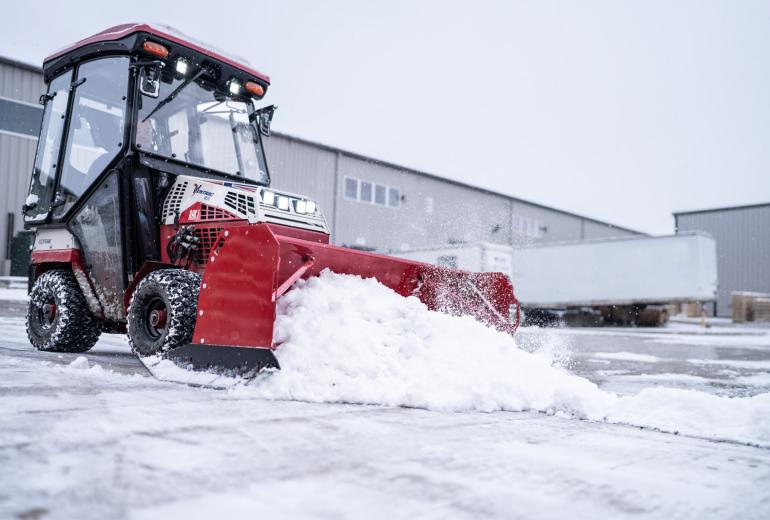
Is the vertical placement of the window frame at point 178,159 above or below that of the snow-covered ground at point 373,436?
above

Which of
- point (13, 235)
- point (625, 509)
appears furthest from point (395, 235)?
point (625, 509)

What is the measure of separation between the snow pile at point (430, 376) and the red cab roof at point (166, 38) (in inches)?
110

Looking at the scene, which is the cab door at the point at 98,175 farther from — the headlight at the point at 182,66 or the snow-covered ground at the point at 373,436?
the snow-covered ground at the point at 373,436

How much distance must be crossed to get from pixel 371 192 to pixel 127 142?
852 inches

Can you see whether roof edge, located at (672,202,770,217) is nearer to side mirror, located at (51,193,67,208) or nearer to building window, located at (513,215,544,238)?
building window, located at (513,215,544,238)

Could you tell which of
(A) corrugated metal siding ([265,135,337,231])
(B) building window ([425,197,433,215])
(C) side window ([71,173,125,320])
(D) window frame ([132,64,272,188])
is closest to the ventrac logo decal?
(D) window frame ([132,64,272,188])

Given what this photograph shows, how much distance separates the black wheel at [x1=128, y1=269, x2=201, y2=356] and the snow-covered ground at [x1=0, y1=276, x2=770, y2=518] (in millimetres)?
298

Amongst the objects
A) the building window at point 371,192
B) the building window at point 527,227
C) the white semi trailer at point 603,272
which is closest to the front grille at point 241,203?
the white semi trailer at point 603,272

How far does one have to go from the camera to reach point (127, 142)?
229 inches

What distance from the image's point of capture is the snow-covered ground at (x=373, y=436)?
81.9 inches

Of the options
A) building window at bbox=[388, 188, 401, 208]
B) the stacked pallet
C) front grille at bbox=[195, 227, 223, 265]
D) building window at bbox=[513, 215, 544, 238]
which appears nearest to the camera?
front grille at bbox=[195, 227, 223, 265]

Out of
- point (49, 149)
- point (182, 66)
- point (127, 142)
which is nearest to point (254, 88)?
point (182, 66)

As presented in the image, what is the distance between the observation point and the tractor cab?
589 cm

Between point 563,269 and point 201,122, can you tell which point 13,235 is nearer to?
point 201,122
